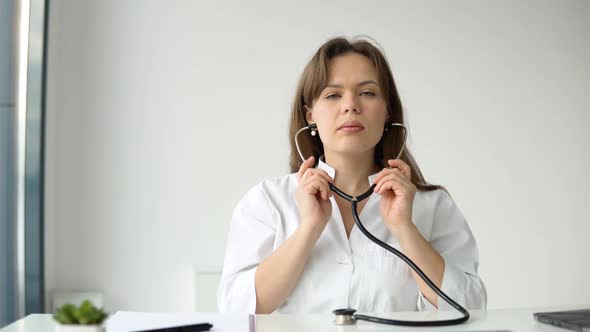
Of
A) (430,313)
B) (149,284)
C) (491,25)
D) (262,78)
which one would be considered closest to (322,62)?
(430,313)

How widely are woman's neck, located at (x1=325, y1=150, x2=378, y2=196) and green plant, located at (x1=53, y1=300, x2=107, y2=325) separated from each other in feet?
3.37

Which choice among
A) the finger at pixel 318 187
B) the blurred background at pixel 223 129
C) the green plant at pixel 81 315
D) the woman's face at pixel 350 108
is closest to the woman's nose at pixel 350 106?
the woman's face at pixel 350 108

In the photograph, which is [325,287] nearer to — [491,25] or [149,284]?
[149,284]

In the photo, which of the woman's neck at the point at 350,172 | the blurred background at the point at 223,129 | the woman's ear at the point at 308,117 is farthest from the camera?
the blurred background at the point at 223,129

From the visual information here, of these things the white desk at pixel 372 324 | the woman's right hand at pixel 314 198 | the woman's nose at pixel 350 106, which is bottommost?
the white desk at pixel 372 324

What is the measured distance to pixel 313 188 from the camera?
5.16 feet

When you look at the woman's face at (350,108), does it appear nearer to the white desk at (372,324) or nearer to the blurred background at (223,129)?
the white desk at (372,324)

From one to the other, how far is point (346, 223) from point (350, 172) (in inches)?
5.8

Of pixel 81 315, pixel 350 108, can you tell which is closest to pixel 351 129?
pixel 350 108

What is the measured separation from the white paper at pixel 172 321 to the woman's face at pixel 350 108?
0.60 metres

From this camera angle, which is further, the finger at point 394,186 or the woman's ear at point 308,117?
the woman's ear at point 308,117

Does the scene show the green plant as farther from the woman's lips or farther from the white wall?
the white wall

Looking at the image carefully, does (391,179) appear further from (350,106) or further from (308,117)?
(308,117)

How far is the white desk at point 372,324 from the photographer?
1097mm
